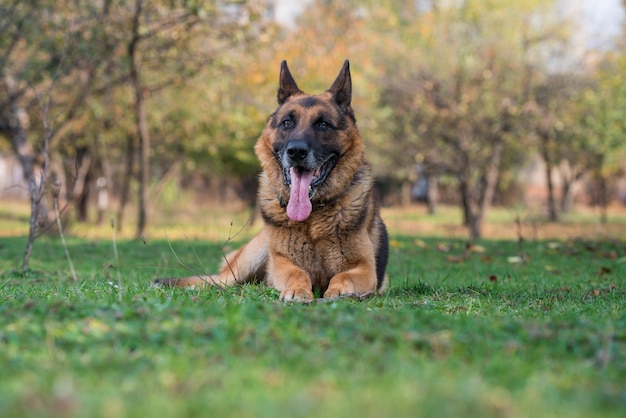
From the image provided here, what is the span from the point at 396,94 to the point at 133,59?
35.4 feet

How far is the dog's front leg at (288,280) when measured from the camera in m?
6.36

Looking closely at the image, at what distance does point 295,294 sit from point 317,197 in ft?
4.10

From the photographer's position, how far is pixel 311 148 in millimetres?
6949

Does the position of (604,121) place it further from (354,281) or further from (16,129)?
(354,281)

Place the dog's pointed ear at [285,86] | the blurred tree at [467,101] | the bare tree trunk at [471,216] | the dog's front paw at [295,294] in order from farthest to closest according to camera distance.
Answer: the blurred tree at [467,101]
the bare tree trunk at [471,216]
the dog's pointed ear at [285,86]
the dog's front paw at [295,294]

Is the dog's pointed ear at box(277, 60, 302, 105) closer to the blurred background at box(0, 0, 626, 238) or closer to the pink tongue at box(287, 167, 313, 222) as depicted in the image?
the pink tongue at box(287, 167, 313, 222)

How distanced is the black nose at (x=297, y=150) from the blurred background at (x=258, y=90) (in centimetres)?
329

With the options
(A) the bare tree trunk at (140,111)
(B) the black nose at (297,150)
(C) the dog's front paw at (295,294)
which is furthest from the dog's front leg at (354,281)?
(A) the bare tree trunk at (140,111)

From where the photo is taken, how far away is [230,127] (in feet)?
80.9

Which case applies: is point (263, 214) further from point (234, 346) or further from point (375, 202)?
point (234, 346)

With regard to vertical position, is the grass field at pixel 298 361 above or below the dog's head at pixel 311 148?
below

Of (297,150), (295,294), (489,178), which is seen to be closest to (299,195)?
(297,150)

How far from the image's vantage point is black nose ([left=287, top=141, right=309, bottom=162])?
6.87 metres

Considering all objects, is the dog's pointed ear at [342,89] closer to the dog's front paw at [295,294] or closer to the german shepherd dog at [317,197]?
the german shepherd dog at [317,197]
